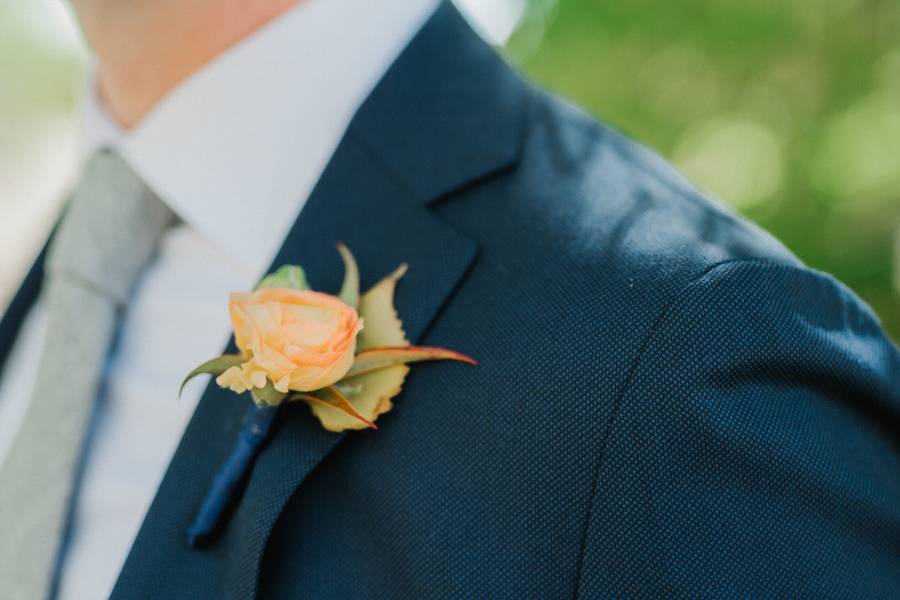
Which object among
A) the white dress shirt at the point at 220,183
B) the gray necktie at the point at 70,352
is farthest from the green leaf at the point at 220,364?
the gray necktie at the point at 70,352

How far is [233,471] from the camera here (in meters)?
0.97

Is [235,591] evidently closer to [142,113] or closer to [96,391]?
[96,391]

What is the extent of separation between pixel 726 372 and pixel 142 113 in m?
1.13

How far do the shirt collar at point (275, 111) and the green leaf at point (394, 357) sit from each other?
320mm

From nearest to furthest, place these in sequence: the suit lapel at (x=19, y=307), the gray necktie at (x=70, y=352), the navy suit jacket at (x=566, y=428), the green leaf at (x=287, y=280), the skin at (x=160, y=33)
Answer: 1. the navy suit jacket at (x=566, y=428)
2. the green leaf at (x=287, y=280)
3. the gray necktie at (x=70, y=352)
4. the skin at (x=160, y=33)
5. the suit lapel at (x=19, y=307)

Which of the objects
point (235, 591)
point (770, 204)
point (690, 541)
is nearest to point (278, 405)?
point (235, 591)

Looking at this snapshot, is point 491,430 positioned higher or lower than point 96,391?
higher

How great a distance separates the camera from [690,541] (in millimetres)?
846

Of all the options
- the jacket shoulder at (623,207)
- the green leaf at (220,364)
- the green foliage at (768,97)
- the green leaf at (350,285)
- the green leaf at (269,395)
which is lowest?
the green foliage at (768,97)

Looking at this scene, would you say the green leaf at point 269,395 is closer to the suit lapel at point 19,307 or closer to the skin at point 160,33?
the skin at point 160,33

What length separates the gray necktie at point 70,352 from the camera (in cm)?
111

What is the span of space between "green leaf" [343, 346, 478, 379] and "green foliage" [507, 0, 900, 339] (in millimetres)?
2928

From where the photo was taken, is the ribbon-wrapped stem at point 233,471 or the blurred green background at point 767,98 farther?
the blurred green background at point 767,98

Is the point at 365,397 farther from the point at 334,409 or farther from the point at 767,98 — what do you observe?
the point at 767,98
